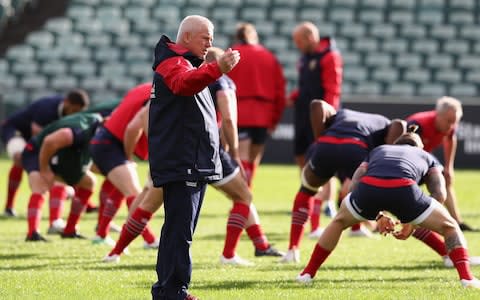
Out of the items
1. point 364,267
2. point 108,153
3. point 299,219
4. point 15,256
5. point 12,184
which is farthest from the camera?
point 12,184

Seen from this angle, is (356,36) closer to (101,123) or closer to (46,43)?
(46,43)

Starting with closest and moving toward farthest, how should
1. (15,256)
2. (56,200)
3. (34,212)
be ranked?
1. (15,256)
2. (34,212)
3. (56,200)

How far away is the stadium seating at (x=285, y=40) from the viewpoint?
2986cm

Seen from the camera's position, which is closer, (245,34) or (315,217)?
(315,217)

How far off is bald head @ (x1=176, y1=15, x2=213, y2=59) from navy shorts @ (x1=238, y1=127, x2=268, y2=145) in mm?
7707

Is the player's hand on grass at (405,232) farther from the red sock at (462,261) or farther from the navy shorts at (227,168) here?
the navy shorts at (227,168)

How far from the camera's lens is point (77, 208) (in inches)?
486

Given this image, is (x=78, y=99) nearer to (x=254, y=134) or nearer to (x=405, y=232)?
(x=254, y=134)

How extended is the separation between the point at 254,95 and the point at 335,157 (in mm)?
5073

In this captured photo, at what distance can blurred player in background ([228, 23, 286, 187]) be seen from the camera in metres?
14.7

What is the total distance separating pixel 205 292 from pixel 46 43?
78.0 feet

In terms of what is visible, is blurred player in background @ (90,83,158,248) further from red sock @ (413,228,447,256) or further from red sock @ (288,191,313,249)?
Answer: red sock @ (413,228,447,256)

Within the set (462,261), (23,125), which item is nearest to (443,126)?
(462,261)

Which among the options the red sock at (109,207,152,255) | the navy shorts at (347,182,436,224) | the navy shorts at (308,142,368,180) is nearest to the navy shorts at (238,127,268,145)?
the navy shorts at (308,142,368,180)
